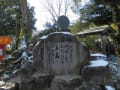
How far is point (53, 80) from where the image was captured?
871 centimetres

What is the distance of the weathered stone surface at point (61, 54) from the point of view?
Answer: 8.80 meters

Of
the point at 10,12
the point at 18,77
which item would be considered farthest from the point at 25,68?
the point at 10,12

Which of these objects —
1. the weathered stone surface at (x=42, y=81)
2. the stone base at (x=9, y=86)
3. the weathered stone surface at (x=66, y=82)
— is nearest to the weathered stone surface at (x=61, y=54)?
the weathered stone surface at (x=42, y=81)

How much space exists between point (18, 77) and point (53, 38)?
1818 mm

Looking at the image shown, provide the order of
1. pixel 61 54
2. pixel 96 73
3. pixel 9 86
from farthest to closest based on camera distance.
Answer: pixel 9 86
pixel 61 54
pixel 96 73

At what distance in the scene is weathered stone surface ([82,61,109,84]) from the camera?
854cm

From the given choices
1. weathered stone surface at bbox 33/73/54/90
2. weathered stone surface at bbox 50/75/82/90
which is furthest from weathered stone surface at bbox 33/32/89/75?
weathered stone surface at bbox 50/75/82/90

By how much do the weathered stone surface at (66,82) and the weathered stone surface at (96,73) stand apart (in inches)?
12.6

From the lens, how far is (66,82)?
8328mm

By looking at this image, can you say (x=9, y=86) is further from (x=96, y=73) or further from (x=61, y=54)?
(x=96, y=73)

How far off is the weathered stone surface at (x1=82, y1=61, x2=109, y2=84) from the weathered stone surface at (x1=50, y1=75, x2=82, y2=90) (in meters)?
0.32

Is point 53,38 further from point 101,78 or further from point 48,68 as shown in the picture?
point 101,78

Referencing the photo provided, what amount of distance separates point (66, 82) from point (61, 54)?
1043 millimetres

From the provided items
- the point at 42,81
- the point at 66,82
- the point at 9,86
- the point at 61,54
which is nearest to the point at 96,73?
the point at 66,82
